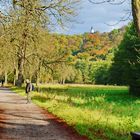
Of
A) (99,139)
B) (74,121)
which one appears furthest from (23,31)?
(99,139)

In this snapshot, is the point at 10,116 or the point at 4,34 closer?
the point at 10,116

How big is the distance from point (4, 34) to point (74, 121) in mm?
7808

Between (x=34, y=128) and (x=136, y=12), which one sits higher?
(x=136, y=12)

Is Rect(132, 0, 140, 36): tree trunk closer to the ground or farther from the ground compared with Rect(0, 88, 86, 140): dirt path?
farther from the ground

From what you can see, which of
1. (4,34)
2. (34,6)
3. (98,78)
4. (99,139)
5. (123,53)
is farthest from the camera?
(98,78)

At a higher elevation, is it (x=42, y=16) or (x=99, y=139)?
(x=42, y=16)

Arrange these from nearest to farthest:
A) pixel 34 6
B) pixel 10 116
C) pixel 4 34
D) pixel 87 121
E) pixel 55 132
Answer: pixel 55 132, pixel 87 121, pixel 34 6, pixel 10 116, pixel 4 34

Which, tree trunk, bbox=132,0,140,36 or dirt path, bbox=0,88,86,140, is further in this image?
dirt path, bbox=0,88,86,140

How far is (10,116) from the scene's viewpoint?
2111 centimetres

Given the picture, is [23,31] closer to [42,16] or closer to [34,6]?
[42,16]

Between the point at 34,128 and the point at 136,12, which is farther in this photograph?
the point at 34,128

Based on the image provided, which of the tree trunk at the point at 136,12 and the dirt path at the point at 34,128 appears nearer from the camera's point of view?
the tree trunk at the point at 136,12

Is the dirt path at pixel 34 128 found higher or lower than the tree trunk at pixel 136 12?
lower

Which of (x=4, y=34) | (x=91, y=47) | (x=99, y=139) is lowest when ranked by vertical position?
(x=99, y=139)
